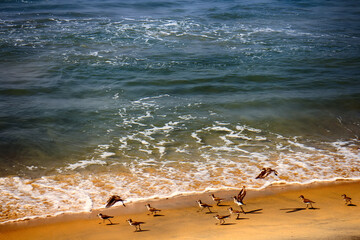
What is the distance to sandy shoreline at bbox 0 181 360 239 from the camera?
667 centimetres

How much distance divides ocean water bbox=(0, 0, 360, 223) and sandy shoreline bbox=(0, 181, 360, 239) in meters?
0.49

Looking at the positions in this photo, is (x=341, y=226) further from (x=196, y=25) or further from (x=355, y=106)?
(x=196, y=25)

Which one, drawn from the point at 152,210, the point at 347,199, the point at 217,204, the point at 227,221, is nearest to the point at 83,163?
the point at 152,210

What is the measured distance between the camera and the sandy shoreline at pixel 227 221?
667 centimetres

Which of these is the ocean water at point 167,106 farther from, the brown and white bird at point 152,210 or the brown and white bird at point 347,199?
the brown and white bird at point 347,199

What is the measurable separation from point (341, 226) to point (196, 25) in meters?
21.4

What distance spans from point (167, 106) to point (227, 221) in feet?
25.3

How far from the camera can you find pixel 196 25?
86.7 feet

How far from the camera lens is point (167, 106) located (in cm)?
1450

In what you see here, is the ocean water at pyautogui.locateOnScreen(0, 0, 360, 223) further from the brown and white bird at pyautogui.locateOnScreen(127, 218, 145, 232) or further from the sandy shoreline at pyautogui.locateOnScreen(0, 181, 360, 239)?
the brown and white bird at pyautogui.locateOnScreen(127, 218, 145, 232)

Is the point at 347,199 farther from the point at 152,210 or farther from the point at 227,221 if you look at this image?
the point at 152,210

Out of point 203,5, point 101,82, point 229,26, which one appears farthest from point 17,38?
point 203,5

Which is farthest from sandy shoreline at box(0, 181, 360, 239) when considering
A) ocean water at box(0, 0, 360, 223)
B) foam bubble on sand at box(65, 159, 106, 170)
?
foam bubble on sand at box(65, 159, 106, 170)

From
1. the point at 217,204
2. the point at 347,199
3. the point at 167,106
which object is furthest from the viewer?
the point at 167,106
